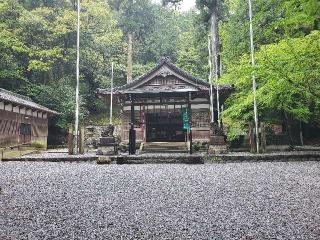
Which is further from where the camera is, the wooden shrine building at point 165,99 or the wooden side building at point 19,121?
the wooden side building at point 19,121

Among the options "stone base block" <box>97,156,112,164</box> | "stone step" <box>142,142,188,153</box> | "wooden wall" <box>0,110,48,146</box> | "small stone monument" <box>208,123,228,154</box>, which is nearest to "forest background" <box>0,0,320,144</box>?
"small stone monument" <box>208,123,228,154</box>

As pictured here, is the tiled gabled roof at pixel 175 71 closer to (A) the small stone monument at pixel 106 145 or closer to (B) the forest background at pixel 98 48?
(B) the forest background at pixel 98 48

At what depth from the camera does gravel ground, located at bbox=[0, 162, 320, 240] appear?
12.1 ft

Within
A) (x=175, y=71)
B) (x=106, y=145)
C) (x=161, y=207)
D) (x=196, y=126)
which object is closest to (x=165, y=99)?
(x=175, y=71)

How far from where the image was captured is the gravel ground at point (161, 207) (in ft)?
12.1

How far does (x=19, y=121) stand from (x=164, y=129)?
1128 centimetres

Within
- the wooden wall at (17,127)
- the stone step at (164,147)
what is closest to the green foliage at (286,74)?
the stone step at (164,147)

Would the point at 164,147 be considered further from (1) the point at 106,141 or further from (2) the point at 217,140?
(1) the point at 106,141

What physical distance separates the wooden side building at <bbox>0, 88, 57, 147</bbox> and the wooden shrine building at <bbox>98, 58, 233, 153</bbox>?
6.76 m

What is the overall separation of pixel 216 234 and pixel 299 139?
74.6 feet

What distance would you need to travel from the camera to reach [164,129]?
78.0ft

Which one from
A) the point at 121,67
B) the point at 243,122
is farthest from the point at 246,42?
the point at 121,67

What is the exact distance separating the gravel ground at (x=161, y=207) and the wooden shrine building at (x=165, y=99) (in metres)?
11.4

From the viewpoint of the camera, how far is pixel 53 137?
2852 centimetres
